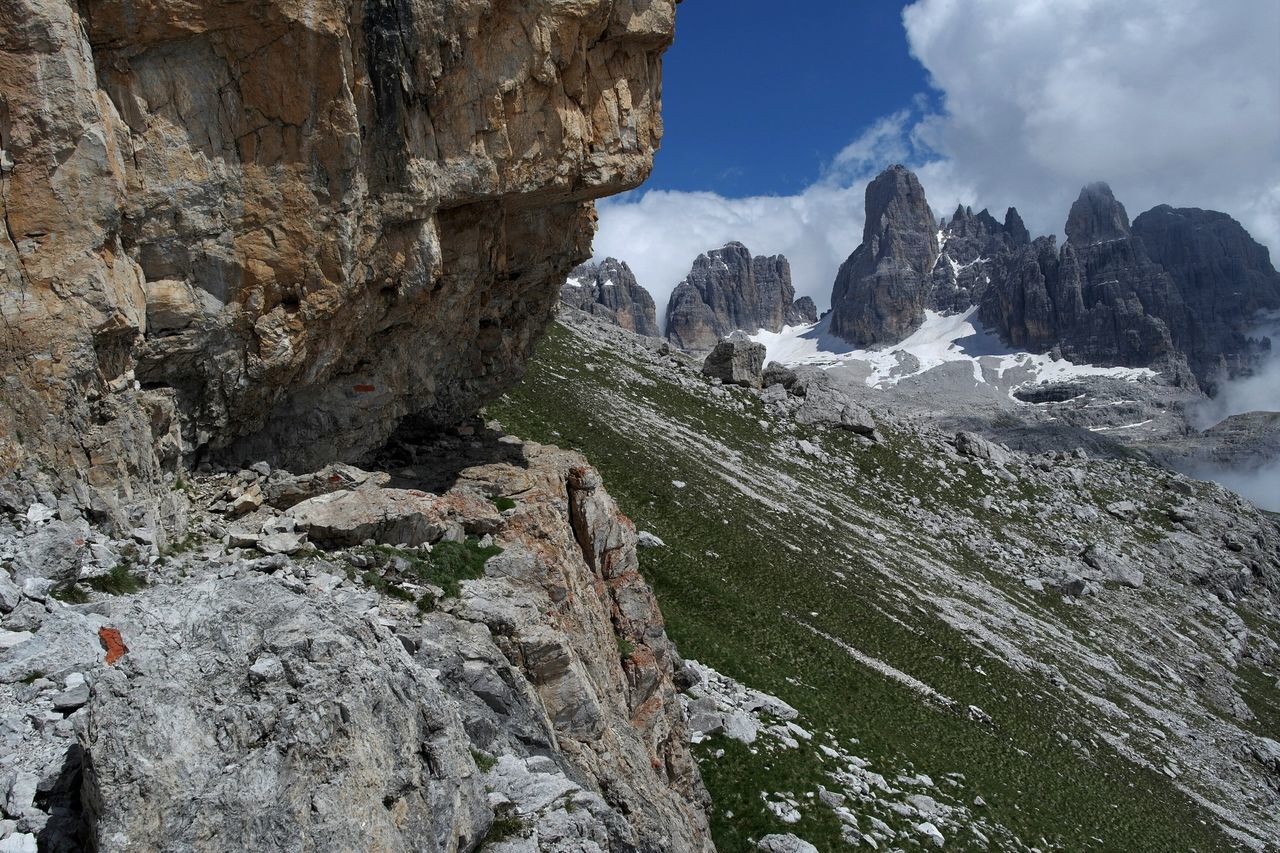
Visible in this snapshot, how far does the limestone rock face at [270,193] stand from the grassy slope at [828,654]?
13.3 metres

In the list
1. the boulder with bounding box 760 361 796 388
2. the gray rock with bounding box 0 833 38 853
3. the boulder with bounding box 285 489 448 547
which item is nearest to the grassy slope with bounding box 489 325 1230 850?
the boulder with bounding box 285 489 448 547

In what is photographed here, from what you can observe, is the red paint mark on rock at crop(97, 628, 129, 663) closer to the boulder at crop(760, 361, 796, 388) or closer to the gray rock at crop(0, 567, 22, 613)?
the gray rock at crop(0, 567, 22, 613)

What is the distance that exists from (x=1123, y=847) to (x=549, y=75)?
2966cm

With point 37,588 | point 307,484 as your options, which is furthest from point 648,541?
point 37,588

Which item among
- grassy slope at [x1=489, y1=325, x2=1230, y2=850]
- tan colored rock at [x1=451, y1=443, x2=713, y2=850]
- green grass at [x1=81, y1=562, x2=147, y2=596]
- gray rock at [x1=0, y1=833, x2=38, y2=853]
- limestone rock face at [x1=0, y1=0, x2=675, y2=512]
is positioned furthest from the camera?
grassy slope at [x1=489, y1=325, x2=1230, y2=850]

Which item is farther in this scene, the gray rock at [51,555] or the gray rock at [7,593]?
the gray rock at [51,555]

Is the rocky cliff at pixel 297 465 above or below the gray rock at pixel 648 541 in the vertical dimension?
above

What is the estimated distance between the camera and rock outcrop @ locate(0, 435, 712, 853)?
6.23m

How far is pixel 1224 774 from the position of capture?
123ft

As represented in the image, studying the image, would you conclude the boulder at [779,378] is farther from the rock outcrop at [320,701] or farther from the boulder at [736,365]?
A: the rock outcrop at [320,701]

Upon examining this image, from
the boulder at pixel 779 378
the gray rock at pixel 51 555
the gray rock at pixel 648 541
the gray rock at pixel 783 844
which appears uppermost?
the boulder at pixel 779 378

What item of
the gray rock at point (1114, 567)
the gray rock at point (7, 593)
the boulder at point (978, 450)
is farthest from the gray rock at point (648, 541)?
the boulder at point (978, 450)

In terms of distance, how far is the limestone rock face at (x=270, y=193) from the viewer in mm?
9258

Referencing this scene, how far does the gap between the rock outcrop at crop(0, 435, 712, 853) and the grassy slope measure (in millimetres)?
8935
